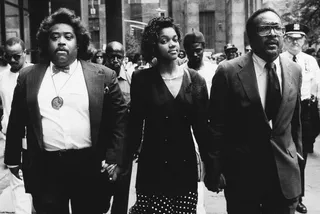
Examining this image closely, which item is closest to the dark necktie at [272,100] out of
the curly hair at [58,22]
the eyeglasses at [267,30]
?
the eyeglasses at [267,30]

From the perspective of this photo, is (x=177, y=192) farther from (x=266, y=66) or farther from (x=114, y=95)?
(x=266, y=66)

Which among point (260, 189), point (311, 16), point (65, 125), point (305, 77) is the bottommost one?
point (260, 189)

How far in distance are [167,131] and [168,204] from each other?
0.58 m

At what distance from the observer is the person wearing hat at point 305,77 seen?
6.52 metres

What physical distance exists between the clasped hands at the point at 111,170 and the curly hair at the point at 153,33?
101 centimetres

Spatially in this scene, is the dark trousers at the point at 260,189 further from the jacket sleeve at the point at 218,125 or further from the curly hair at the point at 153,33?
the curly hair at the point at 153,33

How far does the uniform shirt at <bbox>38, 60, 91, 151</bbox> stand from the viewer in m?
3.95

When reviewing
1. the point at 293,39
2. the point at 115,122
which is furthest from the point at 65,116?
the point at 293,39

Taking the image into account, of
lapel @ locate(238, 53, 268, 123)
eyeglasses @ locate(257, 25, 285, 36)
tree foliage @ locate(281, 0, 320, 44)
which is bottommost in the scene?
lapel @ locate(238, 53, 268, 123)

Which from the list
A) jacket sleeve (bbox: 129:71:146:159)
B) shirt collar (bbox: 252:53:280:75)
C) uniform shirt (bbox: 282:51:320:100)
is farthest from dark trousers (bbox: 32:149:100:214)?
uniform shirt (bbox: 282:51:320:100)

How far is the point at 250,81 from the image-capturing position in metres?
3.95

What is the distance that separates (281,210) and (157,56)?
159cm

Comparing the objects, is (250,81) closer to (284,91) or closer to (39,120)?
(284,91)

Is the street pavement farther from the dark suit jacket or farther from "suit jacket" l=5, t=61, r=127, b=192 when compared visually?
"suit jacket" l=5, t=61, r=127, b=192
